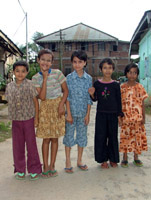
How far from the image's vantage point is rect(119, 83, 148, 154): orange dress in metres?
3.09

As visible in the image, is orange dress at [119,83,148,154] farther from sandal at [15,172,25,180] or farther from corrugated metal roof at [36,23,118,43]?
corrugated metal roof at [36,23,118,43]

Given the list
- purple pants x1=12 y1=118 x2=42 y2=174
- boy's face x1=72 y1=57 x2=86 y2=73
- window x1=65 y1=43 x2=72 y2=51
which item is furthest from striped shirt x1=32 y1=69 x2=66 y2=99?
window x1=65 y1=43 x2=72 y2=51

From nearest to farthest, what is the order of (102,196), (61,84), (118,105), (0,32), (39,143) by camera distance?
(102,196), (61,84), (118,105), (39,143), (0,32)

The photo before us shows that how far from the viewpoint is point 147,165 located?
3.10 m

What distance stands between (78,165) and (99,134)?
0.51m

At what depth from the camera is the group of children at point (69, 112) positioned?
2.71m

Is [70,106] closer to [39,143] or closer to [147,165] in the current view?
[147,165]

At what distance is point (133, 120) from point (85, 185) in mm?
1104

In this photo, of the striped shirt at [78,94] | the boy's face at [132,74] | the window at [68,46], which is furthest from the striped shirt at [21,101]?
the window at [68,46]

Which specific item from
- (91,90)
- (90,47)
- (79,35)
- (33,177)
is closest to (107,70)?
(91,90)

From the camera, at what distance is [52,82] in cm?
274

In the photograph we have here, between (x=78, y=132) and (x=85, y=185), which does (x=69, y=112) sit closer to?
(x=78, y=132)

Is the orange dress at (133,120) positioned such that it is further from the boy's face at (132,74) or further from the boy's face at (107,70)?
the boy's face at (107,70)

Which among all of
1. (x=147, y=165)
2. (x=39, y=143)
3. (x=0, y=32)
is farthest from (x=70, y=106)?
(x=0, y=32)
